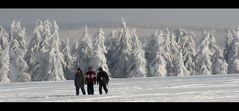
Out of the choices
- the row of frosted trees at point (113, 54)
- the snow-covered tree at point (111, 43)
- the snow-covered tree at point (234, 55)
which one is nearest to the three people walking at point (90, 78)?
the row of frosted trees at point (113, 54)

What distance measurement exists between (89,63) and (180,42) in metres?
19.2

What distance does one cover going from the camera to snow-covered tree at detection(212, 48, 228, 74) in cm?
9106

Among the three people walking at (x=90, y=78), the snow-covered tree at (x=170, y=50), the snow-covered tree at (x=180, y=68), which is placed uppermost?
the three people walking at (x=90, y=78)

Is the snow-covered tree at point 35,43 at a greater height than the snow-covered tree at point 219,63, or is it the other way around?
the snow-covered tree at point 35,43

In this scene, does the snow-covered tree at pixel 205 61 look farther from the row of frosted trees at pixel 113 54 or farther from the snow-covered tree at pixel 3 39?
the snow-covered tree at pixel 3 39

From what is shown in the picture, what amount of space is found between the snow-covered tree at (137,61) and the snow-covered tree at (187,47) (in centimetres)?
956

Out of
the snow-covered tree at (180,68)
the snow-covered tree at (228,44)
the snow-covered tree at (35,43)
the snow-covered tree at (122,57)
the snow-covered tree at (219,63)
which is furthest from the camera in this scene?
the snow-covered tree at (228,44)

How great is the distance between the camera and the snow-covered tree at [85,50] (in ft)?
271

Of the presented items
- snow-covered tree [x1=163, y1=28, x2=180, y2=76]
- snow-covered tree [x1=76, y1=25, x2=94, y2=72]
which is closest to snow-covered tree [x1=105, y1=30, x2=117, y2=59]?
snow-covered tree [x1=76, y1=25, x2=94, y2=72]

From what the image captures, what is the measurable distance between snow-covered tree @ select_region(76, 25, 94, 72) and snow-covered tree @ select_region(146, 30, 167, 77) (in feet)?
32.9

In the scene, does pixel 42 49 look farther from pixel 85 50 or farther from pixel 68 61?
pixel 68 61

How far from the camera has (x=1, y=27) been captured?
83.6 metres

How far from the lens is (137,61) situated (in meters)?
85.1
